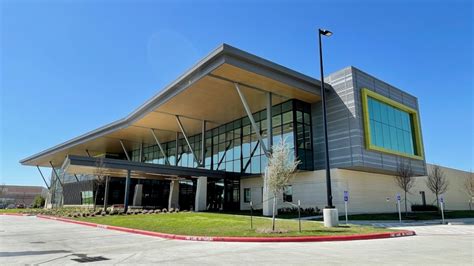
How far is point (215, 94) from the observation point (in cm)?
2839

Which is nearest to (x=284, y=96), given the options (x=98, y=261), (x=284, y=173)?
(x=284, y=173)

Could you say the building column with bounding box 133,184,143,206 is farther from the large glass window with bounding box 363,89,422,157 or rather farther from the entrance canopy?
the large glass window with bounding box 363,89,422,157

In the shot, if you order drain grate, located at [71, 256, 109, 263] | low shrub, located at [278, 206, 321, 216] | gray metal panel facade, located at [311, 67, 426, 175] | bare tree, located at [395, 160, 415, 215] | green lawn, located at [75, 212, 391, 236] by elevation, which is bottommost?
drain grate, located at [71, 256, 109, 263]

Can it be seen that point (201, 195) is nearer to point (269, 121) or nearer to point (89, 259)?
point (269, 121)

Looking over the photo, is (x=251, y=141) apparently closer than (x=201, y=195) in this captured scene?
No

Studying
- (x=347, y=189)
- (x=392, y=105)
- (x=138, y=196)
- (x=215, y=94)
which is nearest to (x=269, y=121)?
(x=215, y=94)

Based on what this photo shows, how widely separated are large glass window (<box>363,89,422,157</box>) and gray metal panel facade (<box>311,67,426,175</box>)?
0.74 meters

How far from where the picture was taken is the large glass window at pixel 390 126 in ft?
91.6

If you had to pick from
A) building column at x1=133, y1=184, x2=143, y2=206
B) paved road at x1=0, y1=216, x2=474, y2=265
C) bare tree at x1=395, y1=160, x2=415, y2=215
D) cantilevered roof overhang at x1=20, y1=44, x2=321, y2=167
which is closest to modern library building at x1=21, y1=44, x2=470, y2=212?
cantilevered roof overhang at x1=20, y1=44, x2=321, y2=167

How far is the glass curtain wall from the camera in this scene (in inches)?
1130

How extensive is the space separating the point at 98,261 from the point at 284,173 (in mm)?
9173

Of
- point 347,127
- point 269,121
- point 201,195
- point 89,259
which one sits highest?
point 269,121

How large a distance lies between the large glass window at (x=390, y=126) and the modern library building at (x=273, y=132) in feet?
0.32

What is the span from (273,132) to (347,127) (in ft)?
22.5
